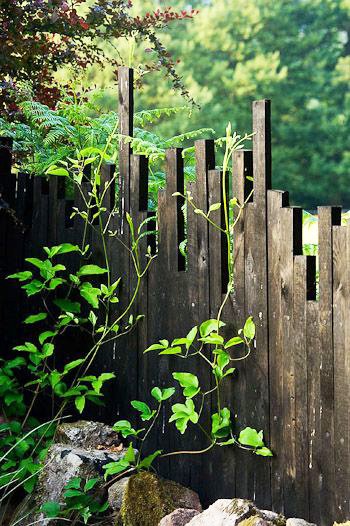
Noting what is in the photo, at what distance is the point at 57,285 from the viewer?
508 cm

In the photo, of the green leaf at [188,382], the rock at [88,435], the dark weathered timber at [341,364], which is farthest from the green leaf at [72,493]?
the dark weathered timber at [341,364]

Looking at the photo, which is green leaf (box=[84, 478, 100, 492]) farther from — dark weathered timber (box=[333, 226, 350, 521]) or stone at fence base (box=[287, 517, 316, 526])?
dark weathered timber (box=[333, 226, 350, 521])

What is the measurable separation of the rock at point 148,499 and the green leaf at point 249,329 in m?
0.79

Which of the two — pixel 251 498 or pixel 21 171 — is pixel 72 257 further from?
pixel 251 498

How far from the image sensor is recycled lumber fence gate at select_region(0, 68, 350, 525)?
3.56 m

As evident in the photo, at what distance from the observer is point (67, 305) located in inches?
193

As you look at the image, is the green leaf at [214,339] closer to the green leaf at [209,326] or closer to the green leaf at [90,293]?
the green leaf at [209,326]

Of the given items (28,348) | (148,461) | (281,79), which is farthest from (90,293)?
(281,79)

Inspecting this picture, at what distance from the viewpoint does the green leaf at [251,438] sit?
3869 millimetres

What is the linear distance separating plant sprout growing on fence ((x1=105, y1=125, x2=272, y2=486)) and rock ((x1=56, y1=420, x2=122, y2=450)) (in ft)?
0.89

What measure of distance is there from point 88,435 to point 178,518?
3.25ft

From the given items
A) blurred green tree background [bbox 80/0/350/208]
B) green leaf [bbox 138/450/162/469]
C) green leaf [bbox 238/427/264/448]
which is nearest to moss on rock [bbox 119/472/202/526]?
green leaf [bbox 138/450/162/469]

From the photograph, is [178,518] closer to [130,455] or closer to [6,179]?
[130,455]

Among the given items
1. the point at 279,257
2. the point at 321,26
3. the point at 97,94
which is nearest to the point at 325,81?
the point at 321,26
